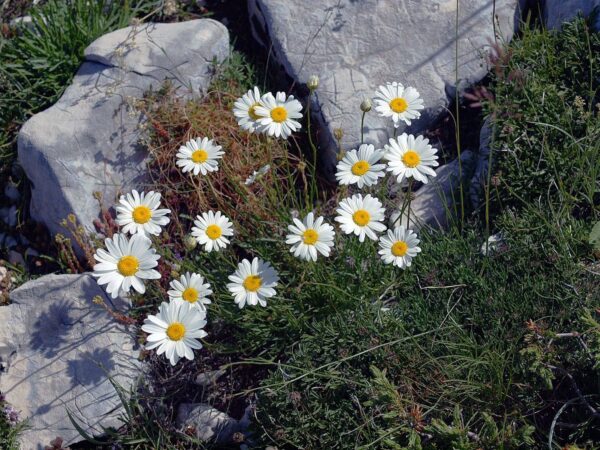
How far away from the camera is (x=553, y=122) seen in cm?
385

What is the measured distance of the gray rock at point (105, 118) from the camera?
4270 mm

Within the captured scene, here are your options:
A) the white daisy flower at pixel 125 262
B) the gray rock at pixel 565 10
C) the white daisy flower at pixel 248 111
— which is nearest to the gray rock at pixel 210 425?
the white daisy flower at pixel 125 262

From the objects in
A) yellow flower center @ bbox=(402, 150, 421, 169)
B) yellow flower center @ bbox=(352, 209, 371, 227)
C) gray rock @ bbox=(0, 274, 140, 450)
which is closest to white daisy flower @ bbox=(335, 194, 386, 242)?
yellow flower center @ bbox=(352, 209, 371, 227)

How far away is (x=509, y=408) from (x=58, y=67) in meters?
3.30

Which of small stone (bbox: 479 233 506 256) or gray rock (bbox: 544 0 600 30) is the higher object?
gray rock (bbox: 544 0 600 30)

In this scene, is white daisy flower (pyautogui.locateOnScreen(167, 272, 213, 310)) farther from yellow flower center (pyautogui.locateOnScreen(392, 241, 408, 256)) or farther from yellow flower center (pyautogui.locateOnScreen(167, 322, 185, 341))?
yellow flower center (pyautogui.locateOnScreen(392, 241, 408, 256))

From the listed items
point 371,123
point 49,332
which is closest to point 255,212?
point 371,123

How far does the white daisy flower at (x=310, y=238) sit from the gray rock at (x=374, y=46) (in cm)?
119

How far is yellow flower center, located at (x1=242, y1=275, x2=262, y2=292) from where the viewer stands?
10.6 ft

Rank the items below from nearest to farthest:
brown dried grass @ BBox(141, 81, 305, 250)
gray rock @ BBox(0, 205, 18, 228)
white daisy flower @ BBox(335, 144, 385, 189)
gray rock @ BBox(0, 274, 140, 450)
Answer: white daisy flower @ BBox(335, 144, 385, 189) → gray rock @ BBox(0, 274, 140, 450) → brown dried grass @ BBox(141, 81, 305, 250) → gray rock @ BBox(0, 205, 18, 228)

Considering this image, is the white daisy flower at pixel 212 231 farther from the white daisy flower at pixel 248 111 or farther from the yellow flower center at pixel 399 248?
the yellow flower center at pixel 399 248

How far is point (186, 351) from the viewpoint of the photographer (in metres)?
3.03

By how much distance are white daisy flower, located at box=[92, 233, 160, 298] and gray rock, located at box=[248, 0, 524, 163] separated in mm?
1541

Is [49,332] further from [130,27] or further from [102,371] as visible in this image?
[130,27]
